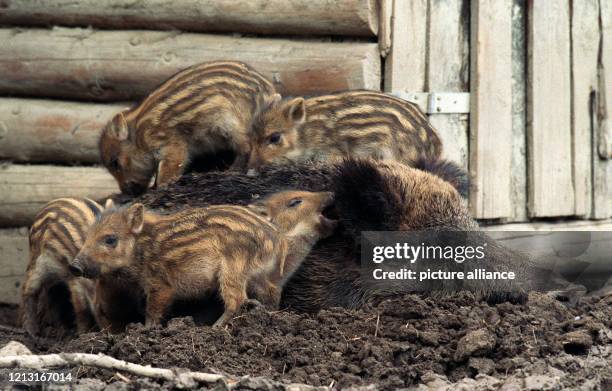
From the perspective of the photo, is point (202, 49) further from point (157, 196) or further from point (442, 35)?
point (157, 196)

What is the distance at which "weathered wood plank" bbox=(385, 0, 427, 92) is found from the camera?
7691mm

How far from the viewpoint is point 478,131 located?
790cm

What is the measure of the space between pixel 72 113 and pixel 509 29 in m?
3.64

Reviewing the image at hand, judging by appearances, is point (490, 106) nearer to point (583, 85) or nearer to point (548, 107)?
point (548, 107)

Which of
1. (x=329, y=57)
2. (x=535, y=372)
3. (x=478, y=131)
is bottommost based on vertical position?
(x=535, y=372)

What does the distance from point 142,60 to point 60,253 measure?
8.29 ft

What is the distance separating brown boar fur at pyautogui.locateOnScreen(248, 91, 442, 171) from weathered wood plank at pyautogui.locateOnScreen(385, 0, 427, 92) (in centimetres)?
152

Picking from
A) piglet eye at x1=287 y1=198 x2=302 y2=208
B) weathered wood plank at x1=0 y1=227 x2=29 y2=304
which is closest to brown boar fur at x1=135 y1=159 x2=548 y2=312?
piglet eye at x1=287 y1=198 x2=302 y2=208

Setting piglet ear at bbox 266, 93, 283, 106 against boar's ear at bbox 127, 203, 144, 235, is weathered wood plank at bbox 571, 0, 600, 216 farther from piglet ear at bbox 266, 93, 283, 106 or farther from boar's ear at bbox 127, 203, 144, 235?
boar's ear at bbox 127, 203, 144, 235

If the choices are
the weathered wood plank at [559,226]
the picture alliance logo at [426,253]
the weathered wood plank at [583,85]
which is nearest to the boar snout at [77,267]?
the picture alliance logo at [426,253]

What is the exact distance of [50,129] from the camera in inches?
325

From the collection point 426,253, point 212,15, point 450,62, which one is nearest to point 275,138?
point 426,253

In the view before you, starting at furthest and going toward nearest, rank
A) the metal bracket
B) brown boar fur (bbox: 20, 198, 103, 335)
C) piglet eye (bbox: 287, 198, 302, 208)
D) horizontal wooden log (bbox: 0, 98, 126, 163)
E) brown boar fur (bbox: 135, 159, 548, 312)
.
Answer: horizontal wooden log (bbox: 0, 98, 126, 163), the metal bracket, brown boar fur (bbox: 20, 198, 103, 335), piglet eye (bbox: 287, 198, 302, 208), brown boar fur (bbox: 135, 159, 548, 312)

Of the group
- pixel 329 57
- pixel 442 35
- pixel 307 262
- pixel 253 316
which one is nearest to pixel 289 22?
pixel 329 57
